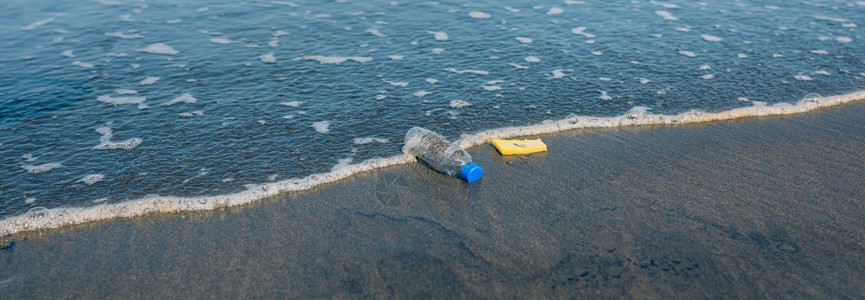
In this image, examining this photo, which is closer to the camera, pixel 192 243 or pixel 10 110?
pixel 192 243

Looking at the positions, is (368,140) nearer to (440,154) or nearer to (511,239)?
(440,154)

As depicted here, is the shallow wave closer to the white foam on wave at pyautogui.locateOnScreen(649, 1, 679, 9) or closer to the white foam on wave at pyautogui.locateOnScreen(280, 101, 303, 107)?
the white foam on wave at pyautogui.locateOnScreen(280, 101, 303, 107)

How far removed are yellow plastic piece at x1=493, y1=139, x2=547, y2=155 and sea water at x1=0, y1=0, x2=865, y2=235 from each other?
0.41 m

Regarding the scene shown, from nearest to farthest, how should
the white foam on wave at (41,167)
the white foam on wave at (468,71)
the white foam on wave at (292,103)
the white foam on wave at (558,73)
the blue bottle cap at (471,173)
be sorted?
the blue bottle cap at (471,173), the white foam on wave at (41,167), the white foam on wave at (292,103), the white foam on wave at (558,73), the white foam on wave at (468,71)

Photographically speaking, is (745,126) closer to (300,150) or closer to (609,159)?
(609,159)

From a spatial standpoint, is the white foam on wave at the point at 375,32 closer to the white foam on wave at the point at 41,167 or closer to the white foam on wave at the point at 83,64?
the white foam on wave at the point at 83,64

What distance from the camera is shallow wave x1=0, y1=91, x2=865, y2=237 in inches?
227

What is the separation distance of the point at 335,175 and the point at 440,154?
48.2 inches

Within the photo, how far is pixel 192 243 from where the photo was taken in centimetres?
544

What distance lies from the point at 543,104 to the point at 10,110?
7651 mm

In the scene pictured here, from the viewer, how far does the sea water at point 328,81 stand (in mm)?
6703

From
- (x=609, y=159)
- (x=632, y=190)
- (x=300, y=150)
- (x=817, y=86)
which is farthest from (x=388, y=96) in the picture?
(x=817, y=86)

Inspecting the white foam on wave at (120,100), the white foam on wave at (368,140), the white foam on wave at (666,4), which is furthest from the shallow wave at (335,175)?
the white foam on wave at (666,4)

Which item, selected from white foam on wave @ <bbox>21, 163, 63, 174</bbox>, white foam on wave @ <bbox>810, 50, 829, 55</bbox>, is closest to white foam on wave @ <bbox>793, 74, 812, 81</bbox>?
white foam on wave @ <bbox>810, 50, 829, 55</bbox>
